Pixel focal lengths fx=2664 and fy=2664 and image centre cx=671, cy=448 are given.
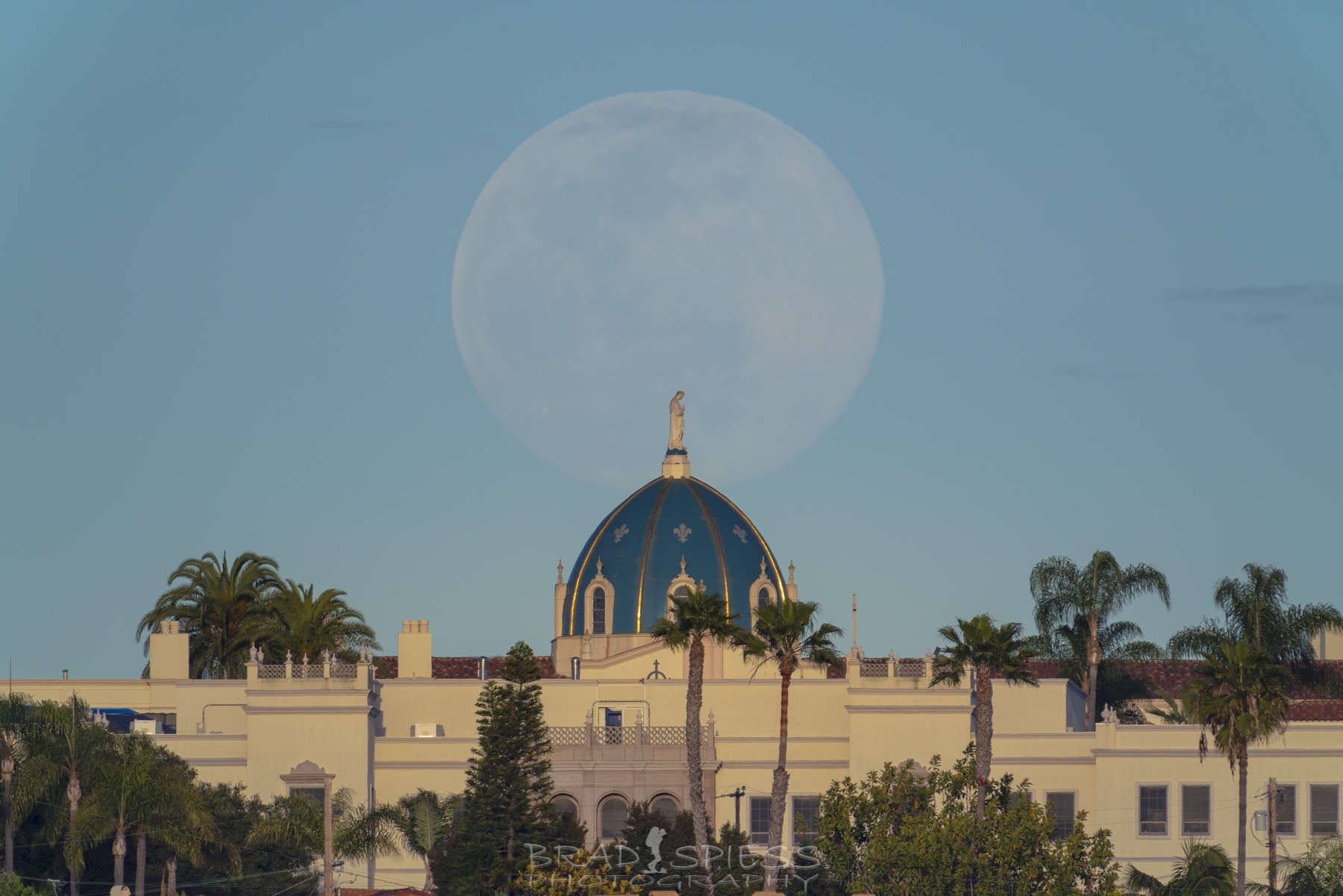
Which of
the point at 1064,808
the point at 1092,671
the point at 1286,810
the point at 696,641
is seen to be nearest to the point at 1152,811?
the point at 1064,808

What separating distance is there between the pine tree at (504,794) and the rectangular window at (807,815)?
7.85 meters

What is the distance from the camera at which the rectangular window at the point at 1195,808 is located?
82.2 metres

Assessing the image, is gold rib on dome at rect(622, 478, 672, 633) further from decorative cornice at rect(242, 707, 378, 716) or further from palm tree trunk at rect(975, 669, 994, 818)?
palm tree trunk at rect(975, 669, 994, 818)

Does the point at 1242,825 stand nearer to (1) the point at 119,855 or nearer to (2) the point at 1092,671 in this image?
(2) the point at 1092,671

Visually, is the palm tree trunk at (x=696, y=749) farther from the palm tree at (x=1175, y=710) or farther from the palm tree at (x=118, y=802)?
the palm tree at (x=118, y=802)

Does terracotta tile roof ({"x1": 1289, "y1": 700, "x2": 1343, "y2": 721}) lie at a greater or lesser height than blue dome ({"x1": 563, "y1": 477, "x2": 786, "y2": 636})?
lesser

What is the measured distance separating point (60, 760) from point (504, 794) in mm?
12778

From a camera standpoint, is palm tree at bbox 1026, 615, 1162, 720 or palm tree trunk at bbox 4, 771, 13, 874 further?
palm tree at bbox 1026, 615, 1162, 720

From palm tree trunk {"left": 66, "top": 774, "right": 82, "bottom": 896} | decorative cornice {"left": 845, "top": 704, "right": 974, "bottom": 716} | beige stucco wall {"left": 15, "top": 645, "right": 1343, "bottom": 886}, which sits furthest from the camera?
decorative cornice {"left": 845, "top": 704, "right": 974, "bottom": 716}

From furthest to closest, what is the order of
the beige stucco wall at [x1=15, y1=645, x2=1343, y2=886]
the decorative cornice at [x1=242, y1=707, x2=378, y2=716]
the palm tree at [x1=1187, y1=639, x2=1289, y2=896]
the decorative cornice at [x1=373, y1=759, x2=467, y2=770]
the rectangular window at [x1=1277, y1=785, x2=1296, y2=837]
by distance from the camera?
the decorative cornice at [x1=373, y1=759, x2=467, y2=770], the decorative cornice at [x1=242, y1=707, x2=378, y2=716], the beige stucco wall at [x1=15, y1=645, x2=1343, y2=886], the rectangular window at [x1=1277, y1=785, x2=1296, y2=837], the palm tree at [x1=1187, y1=639, x2=1289, y2=896]

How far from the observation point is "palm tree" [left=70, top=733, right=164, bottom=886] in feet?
240

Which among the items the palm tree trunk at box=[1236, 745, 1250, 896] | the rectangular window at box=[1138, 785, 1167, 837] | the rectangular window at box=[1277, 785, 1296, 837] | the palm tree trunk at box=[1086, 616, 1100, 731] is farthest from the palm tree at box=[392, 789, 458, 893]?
the rectangular window at box=[1277, 785, 1296, 837]

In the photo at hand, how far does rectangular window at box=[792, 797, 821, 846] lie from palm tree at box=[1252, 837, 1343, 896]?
1348 centimetres

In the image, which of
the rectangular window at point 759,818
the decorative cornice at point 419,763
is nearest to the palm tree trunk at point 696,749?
the rectangular window at point 759,818
